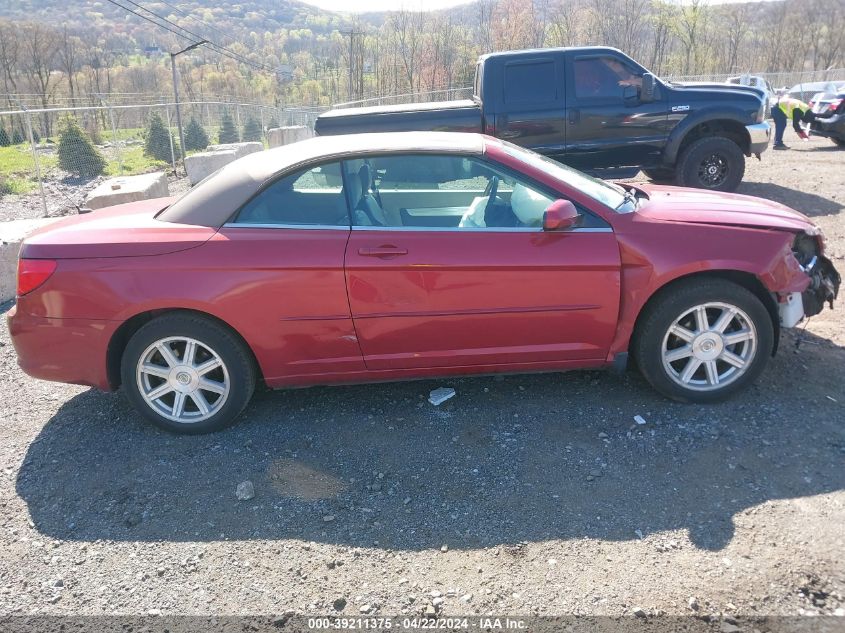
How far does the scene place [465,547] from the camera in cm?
279

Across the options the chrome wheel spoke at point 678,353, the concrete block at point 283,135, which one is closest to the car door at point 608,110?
the chrome wheel spoke at point 678,353

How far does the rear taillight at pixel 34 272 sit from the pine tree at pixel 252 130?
65.1 ft

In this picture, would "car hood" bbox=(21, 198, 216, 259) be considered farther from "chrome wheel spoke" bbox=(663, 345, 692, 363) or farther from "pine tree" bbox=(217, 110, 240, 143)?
"pine tree" bbox=(217, 110, 240, 143)

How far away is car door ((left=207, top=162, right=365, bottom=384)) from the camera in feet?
11.6

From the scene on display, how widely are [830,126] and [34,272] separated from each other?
53.9ft

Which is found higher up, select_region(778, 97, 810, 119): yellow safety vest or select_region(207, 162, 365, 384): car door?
select_region(778, 97, 810, 119): yellow safety vest

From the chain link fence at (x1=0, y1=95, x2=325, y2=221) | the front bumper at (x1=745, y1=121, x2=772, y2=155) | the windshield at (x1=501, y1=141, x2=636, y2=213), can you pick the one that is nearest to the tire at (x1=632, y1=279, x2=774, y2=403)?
the windshield at (x1=501, y1=141, x2=636, y2=213)

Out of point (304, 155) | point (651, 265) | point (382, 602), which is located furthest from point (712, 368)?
point (304, 155)

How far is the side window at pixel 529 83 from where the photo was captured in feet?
28.9

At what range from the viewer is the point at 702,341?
3.74m

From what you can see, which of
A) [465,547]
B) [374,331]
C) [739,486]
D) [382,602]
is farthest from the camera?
[374,331]

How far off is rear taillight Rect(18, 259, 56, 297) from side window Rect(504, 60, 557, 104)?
6.70 m

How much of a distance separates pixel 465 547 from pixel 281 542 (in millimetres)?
830

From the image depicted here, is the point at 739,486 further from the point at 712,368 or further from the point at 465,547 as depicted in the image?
the point at 465,547
